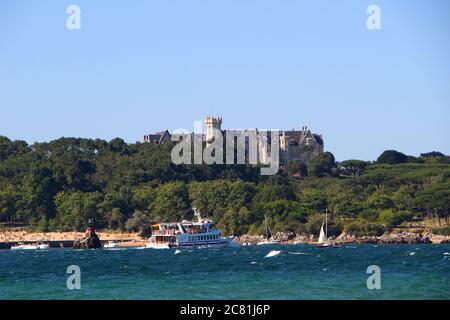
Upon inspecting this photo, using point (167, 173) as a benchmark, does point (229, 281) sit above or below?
below

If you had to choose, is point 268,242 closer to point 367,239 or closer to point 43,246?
point 367,239

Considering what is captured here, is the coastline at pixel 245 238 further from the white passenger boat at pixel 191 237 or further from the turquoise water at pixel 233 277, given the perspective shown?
the turquoise water at pixel 233 277

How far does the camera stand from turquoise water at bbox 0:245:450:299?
206 ft

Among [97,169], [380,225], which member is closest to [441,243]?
[380,225]

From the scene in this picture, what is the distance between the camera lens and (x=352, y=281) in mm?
70625

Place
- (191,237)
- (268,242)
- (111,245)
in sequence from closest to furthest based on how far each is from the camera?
(191,237) < (111,245) < (268,242)

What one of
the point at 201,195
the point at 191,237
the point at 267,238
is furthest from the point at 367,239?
the point at 201,195

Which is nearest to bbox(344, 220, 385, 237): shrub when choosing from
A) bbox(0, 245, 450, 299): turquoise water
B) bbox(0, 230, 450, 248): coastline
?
bbox(0, 230, 450, 248): coastline

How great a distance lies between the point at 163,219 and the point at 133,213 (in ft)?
16.5

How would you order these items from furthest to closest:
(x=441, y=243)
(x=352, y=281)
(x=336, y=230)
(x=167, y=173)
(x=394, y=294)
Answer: (x=167, y=173)
(x=336, y=230)
(x=441, y=243)
(x=352, y=281)
(x=394, y=294)

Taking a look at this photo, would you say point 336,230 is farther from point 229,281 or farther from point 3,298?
point 3,298

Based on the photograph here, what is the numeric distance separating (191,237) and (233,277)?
63.1 metres

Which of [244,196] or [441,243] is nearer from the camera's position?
[441,243]

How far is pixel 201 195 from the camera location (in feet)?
566
